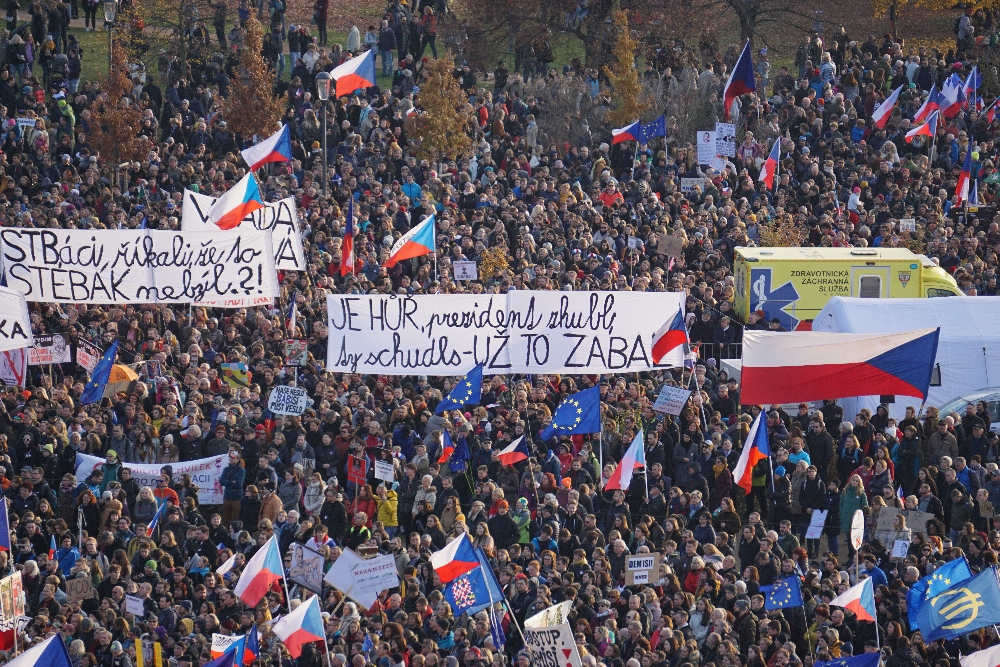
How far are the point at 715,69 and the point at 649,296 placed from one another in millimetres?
17817

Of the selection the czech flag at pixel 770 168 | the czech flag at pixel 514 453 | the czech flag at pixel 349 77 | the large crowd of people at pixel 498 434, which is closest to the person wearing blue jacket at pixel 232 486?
the large crowd of people at pixel 498 434

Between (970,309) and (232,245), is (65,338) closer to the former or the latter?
(232,245)

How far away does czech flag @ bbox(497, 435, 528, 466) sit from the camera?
70.6ft

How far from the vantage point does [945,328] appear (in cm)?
2506

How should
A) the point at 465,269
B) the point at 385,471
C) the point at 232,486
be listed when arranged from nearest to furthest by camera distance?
the point at 385,471 < the point at 232,486 < the point at 465,269

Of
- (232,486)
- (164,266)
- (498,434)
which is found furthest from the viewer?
(164,266)

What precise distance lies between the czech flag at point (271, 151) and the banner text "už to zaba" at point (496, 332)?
8.01 m

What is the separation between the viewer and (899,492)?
69.7 ft

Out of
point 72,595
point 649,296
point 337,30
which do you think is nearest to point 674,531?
point 649,296

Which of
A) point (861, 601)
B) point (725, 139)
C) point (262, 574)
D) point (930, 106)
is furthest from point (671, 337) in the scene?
point (930, 106)

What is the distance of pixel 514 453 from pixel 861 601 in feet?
17.0

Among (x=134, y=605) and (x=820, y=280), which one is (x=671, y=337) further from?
(x=134, y=605)

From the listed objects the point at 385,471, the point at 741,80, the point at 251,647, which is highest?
the point at 741,80

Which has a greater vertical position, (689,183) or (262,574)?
(689,183)
